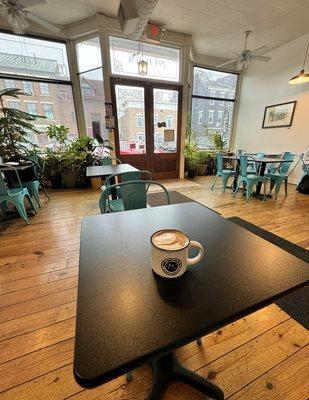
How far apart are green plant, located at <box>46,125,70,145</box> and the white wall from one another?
17.1ft

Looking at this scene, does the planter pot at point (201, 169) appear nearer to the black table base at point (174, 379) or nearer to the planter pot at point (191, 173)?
the planter pot at point (191, 173)

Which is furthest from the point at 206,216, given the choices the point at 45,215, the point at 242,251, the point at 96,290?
the point at 45,215

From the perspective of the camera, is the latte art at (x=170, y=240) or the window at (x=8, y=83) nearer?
the latte art at (x=170, y=240)

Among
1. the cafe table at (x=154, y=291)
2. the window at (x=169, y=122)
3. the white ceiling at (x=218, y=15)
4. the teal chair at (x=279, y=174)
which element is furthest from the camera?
the window at (x=169, y=122)

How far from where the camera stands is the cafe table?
37 cm

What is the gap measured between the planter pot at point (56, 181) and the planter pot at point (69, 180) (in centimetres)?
12

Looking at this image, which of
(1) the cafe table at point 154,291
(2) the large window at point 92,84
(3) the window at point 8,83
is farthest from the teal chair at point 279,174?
(3) the window at point 8,83

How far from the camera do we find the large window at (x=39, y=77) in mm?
3982

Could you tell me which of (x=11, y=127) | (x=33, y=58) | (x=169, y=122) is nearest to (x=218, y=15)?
(x=169, y=122)

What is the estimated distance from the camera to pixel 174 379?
3.12ft

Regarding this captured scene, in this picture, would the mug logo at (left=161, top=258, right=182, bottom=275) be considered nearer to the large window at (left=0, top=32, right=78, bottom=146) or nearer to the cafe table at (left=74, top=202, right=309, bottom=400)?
the cafe table at (left=74, top=202, right=309, bottom=400)

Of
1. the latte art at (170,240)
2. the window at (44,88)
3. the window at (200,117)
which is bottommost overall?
the latte art at (170,240)

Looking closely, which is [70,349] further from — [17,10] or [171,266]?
[17,10]

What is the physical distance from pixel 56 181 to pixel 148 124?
262 centimetres
